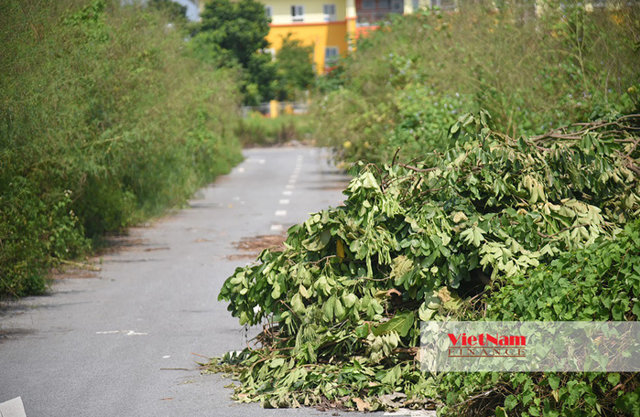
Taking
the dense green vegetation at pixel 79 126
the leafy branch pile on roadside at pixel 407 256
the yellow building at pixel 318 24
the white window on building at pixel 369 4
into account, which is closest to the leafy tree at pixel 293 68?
the yellow building at pixel 318 24

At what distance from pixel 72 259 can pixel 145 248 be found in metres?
1.86

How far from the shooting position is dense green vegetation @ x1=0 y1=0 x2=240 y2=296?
33.1 ft

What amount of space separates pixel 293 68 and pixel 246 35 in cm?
746

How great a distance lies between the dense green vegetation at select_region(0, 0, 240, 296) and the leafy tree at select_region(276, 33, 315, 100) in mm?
52539

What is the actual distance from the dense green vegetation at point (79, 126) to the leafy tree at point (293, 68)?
5254 centimetres

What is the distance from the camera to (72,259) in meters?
13.4

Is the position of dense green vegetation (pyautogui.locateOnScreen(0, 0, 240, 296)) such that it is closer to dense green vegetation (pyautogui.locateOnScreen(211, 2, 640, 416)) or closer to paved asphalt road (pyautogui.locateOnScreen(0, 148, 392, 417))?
paved asphalt road (pyautogui.locateOnScreen(0, 148, 392, 417))

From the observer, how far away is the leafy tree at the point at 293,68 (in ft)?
241

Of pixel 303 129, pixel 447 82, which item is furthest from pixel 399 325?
pixel 303 129

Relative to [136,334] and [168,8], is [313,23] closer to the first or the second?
[168,8]

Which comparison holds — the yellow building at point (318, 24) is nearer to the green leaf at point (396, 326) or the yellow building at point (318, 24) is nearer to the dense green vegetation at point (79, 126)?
the dense green vegetation at point (79, 126)

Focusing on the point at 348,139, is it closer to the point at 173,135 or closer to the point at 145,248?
the point at 173,135

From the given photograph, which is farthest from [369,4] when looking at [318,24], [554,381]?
[554,381]

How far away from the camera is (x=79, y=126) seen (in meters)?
12.0
